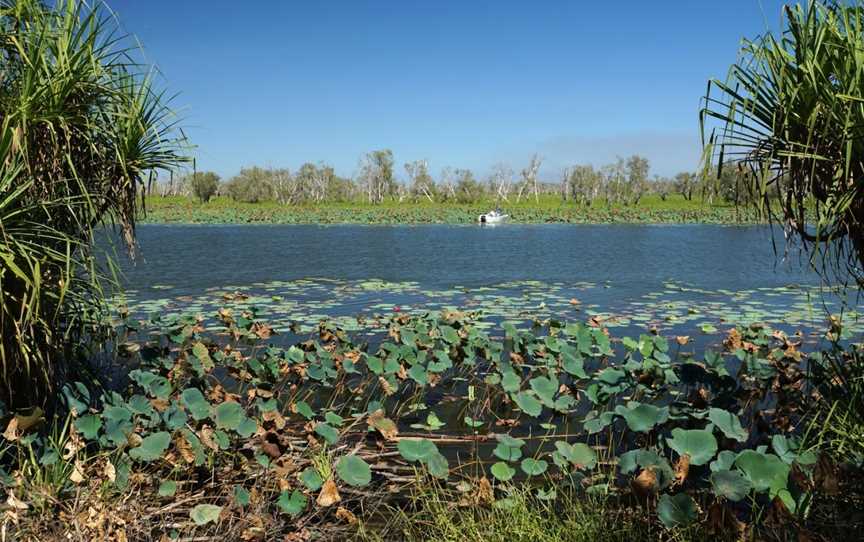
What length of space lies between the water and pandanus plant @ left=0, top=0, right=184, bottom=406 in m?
4.27

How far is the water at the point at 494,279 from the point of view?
1151cm

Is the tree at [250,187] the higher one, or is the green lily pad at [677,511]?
the tree at [250,187]

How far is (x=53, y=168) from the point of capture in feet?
14.2

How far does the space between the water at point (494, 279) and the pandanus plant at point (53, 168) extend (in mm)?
4270

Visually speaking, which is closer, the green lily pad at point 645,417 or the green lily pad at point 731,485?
the green lily pad at point 731,485

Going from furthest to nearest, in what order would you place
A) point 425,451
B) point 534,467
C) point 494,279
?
point 494,279
point 534,467
point 425,451

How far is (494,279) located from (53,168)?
13.3 m

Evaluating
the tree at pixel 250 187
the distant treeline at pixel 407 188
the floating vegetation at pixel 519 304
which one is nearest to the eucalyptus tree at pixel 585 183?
→ the distant treeline at pixel 407 188

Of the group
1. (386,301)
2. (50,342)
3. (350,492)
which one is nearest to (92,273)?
(50,342)

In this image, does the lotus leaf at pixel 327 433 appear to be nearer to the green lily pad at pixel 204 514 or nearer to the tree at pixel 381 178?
the green lily pad at pixel 204 514

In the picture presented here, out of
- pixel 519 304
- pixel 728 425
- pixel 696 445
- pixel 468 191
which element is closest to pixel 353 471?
pixel 696 445

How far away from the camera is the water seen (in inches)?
453

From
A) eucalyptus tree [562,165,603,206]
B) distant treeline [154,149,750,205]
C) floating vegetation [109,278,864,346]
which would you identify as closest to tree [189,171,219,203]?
distant treeline [154,149,750,205]

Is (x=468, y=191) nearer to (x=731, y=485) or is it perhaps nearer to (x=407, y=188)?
(x=407, y=188)
